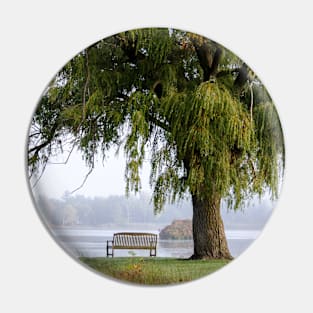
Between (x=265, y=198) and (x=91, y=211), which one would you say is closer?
(x=91, y=211)

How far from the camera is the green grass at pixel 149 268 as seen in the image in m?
2.41

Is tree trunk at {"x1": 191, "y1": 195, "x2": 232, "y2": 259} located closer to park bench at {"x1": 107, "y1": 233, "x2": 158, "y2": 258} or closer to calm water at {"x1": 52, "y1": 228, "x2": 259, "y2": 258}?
calm water at {"x1": 52, "y1": 228, "x2": 259, "y2": 258}

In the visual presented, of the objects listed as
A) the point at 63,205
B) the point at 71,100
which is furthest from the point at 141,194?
the point at 71,100

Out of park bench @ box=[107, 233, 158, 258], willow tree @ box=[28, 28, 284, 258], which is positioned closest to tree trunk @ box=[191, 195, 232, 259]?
willow tree @ box=[28, 28, 284, 258]

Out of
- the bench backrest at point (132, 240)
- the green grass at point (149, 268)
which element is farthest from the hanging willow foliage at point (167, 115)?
the green grass at point (149, 268)

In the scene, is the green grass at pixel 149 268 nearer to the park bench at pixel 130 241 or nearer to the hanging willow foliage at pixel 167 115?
the park bench at pixel 130 241

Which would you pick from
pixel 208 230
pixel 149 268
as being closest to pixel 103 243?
pixel 149 268

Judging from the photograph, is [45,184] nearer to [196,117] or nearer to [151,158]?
[151,158]

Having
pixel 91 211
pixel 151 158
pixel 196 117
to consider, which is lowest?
pixel 91 211

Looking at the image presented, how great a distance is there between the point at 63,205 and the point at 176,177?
0.46m

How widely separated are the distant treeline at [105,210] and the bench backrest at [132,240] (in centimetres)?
5

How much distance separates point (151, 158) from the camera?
238 cm

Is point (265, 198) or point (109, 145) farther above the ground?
point (109, 145)

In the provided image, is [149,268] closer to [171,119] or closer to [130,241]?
[130,241]
